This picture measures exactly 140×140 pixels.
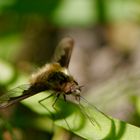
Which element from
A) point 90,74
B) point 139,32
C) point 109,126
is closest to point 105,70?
point 90,74

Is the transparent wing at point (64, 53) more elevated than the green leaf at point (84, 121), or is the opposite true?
the transparent wing at point (64, 53)

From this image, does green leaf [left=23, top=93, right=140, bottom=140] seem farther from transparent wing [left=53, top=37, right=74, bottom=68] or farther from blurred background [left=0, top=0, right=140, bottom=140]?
transparent wing [left=53, top=37, right=74, bottom=68]

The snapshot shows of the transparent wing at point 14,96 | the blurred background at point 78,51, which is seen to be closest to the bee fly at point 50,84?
the transparent wing at point 14,96

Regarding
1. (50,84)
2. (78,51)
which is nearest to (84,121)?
(50,84)

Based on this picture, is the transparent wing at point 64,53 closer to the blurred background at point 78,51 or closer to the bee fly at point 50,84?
the bee fly at point 50,84

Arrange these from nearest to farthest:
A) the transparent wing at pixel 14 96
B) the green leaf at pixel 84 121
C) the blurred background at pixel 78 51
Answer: the green leaf at pixel 84 121 → the transparent wing at pixel 14 96 → the blurred background at pixel 78 51

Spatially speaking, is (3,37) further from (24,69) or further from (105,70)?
(105,70)
